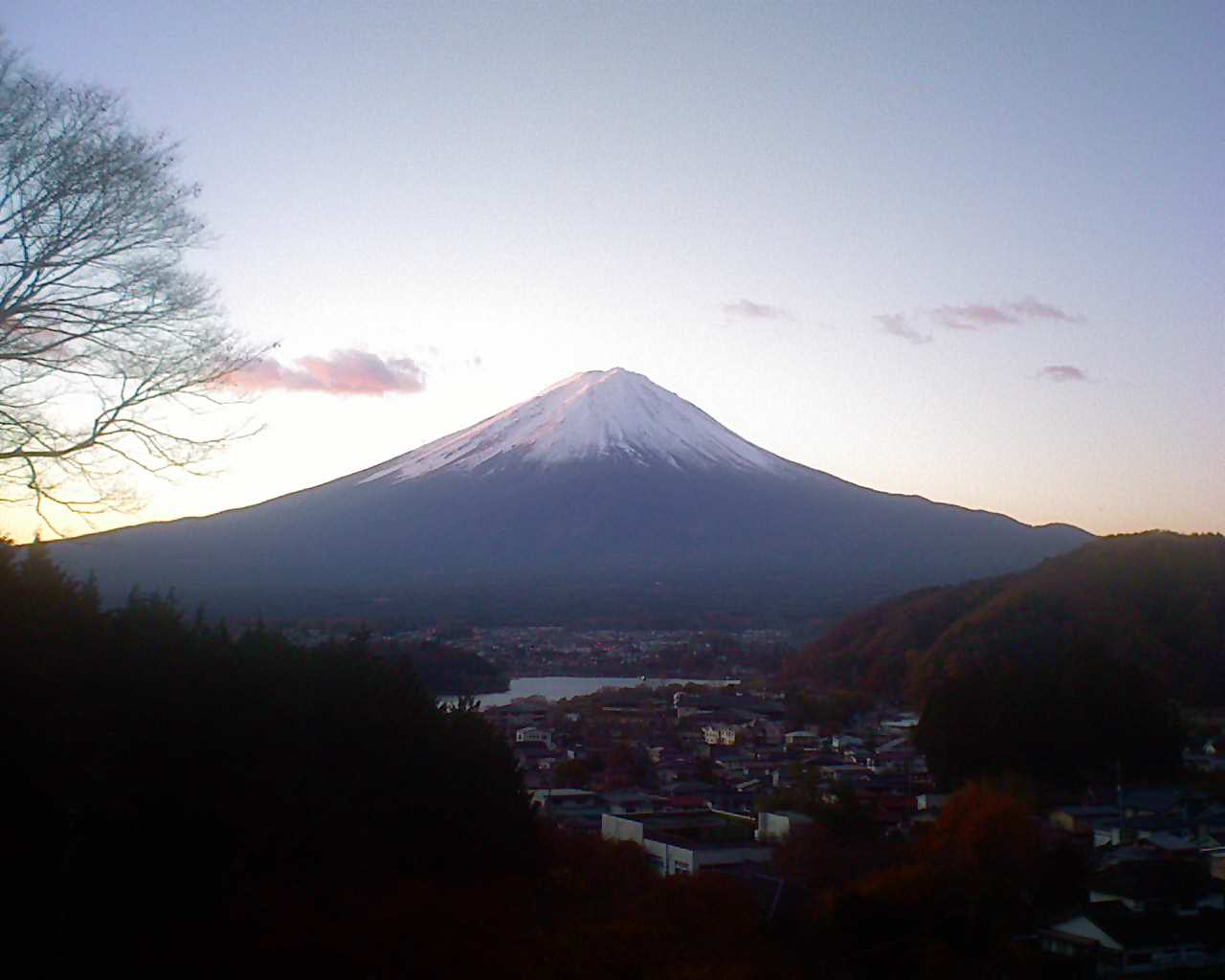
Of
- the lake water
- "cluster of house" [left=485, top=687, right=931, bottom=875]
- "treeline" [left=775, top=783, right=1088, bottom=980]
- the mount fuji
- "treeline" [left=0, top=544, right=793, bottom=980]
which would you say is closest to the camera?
"treeline" [left=0, top=544, right=793, bottom=980]

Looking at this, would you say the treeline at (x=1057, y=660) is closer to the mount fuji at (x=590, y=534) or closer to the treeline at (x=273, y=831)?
the mount fuji at (x=590, y=534)

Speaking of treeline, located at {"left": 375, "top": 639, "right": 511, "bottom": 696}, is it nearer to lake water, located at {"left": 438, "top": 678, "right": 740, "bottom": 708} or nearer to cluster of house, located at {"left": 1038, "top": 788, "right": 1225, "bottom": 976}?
lake water, located at {"left": 438, "top": 678, "right": 740, "bottom": 708}

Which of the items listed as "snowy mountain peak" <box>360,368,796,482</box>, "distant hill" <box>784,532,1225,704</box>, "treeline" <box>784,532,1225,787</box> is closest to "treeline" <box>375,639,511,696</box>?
"treeline" <box>784,532,1225,787</box>

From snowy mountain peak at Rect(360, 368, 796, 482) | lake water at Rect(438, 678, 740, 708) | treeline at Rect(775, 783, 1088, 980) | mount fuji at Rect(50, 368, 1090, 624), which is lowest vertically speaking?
treeline at Rect(775, 783, 1088, 980)

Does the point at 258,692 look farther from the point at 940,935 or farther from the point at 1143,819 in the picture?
the point at 1143,819

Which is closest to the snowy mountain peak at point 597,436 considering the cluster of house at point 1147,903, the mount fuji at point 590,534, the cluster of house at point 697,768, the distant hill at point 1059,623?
the mount fuji at point 590,534

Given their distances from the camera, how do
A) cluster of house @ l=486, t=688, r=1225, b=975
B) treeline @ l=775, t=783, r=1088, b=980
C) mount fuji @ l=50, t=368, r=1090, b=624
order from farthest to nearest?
mount fuji @ l=50, t=368, r=1090, b=624
cluster of house @ l=486, t=688, r=1225, b=975
treeline @ l=775, t=783, r=1088, b=980

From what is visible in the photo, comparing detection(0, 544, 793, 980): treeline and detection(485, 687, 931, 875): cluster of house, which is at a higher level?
detection(0, 544, 793, 980): treeline
